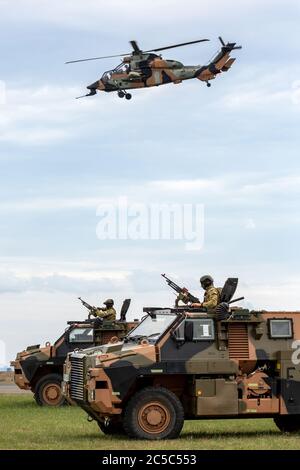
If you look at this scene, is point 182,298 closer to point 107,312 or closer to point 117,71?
point 107,312

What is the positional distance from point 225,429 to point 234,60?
41.2 meters

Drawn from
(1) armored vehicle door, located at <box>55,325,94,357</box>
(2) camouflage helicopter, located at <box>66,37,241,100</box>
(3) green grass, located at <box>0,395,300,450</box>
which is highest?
(2) camouflage helicopter, located at <box>66,37,241,100</box>

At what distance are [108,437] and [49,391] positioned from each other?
37.8 ft

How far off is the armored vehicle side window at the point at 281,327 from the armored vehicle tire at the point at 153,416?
7.64 feet

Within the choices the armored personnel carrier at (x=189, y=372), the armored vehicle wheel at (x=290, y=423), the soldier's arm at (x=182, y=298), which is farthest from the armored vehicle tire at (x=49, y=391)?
the armored vehicle wheel at (x=290, y=423)

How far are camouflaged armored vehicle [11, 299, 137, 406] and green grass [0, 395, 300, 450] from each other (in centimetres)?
391

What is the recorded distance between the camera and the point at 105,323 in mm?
30078

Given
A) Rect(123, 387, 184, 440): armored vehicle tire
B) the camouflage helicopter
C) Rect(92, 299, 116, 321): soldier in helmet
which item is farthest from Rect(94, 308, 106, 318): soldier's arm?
the camouflage helicopter

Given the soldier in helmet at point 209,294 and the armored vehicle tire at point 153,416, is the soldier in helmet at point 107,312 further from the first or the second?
the armored vehicle tire at point 153,416

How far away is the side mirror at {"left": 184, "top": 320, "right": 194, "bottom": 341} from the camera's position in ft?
60.0

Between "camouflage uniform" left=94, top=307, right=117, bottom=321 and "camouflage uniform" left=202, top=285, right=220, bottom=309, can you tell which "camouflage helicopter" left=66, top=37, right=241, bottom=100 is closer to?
"camouflage uniform" left=94, top=307, right=117, bottom=321

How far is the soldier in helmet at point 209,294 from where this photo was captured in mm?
19000

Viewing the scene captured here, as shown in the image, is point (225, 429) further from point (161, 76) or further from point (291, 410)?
point (161, 76)
